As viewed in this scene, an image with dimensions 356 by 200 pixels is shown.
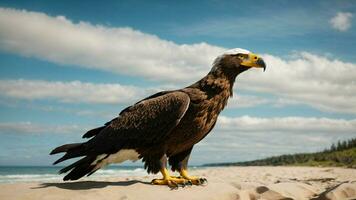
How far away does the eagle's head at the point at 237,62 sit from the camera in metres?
6.41

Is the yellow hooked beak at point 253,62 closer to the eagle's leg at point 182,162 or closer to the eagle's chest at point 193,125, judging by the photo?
the eagle's chest at point 193,125

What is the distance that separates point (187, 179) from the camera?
657 centimetres

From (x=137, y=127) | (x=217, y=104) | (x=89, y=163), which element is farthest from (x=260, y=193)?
(x=89, y=163)

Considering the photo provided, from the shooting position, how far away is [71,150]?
6391 millimetres

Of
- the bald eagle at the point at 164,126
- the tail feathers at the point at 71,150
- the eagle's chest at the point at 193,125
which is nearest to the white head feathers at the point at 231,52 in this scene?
the bald eagle at the point at 164,126

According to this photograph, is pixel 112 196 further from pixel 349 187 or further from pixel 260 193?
pixel 349 187

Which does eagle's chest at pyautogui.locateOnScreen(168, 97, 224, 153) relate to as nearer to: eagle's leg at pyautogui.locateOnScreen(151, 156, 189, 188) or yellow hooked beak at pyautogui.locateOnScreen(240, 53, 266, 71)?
eagle's leg at pyautogui.locateOnScreen(151, 156, 189, 188)

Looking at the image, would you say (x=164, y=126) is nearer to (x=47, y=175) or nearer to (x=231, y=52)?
(x=231, y=52)

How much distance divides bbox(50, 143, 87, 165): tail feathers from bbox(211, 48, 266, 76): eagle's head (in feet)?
7.77

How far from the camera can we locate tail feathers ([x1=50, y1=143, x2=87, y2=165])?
6.27 meters

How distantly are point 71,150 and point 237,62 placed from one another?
2884 millimetres

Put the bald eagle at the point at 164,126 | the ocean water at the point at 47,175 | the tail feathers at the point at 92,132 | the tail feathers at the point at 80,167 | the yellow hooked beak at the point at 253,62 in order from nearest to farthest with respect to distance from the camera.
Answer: the bald eagle at the point at 164,126 < the tail feathers at the point at 80,167 < the yellow hooked beak at the point at 253,62 < the tail feathers at the point at 92,132 < the ocean water at the point at 47,175

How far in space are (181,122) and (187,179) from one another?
3.42ft

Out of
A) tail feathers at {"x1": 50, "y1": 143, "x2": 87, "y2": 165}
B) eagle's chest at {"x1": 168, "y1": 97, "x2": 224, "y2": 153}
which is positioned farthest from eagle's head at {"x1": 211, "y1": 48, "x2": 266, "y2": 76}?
tail feathers at {"x1": 50, "y1": 143, "x2": 87, "y2": 165}
